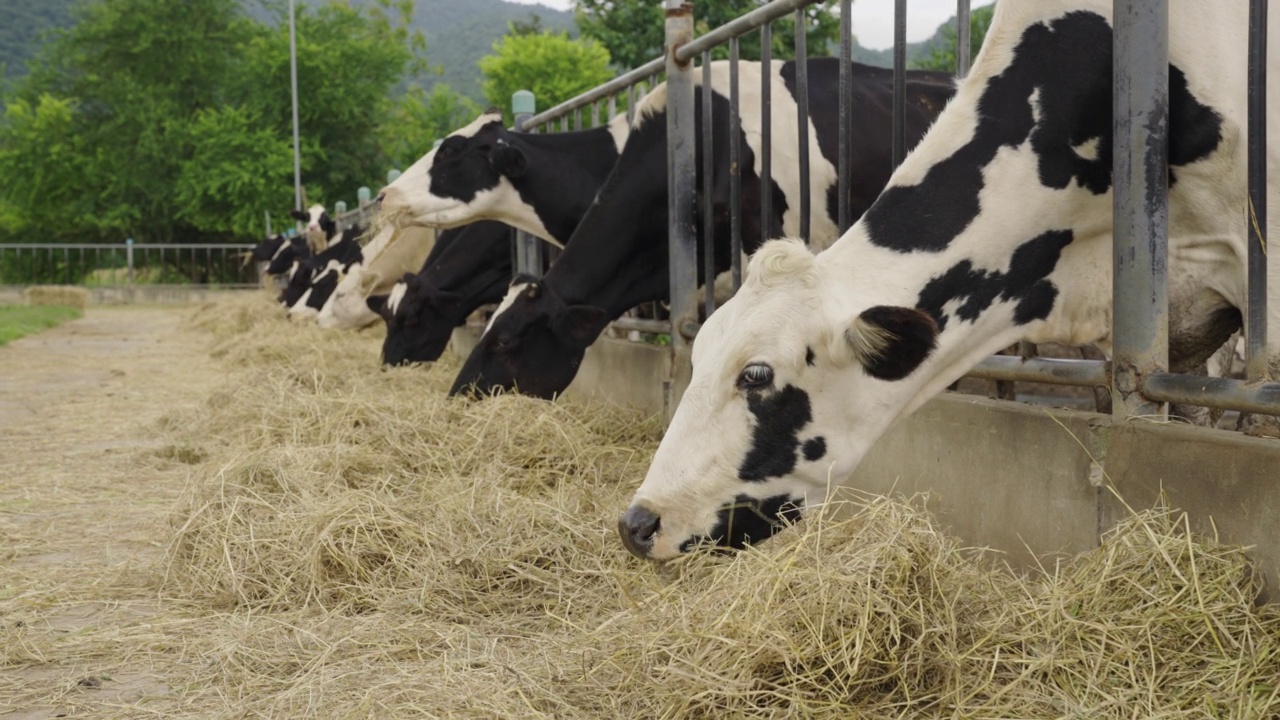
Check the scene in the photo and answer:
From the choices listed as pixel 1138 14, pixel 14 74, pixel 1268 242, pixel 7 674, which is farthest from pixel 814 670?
pixel 14 74

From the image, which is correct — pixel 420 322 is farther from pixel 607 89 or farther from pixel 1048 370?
pixel 1048 370

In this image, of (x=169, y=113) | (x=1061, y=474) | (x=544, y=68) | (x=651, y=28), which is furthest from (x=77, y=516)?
(x=544, y=68)

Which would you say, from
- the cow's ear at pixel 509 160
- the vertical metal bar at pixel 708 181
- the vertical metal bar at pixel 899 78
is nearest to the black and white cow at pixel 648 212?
the vertical metal bar at pixel 708 181

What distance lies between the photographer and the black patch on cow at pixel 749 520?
2.90 meters

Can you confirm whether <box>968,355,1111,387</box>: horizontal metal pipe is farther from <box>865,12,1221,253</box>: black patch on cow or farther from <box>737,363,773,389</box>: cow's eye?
<box>737,363,773,389</box>: cow's eye

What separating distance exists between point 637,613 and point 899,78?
75.1 inches

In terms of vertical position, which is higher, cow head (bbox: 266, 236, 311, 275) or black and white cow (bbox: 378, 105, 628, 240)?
black and white cow (bbox: 378, 105, 628, 240)

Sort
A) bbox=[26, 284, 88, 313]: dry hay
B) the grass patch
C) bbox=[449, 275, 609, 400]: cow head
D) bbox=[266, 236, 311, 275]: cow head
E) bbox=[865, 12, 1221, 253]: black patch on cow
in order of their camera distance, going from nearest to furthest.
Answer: bbox=[865, 12, 1221, 253]: black patch on cow → bbox=[449, 275, 609, 400]: cow head → the grass patch → bbox=[266, 236, 311, 275]: cow head → bbox=[26, 284, 88, 313]: dry hay

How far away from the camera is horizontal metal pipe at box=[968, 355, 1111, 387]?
2.93 m

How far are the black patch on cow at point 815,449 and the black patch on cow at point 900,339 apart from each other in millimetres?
203

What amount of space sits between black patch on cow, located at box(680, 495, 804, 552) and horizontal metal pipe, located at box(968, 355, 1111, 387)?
758 mm

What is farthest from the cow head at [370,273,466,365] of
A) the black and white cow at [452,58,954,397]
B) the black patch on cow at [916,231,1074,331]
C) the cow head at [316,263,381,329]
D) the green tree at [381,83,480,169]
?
the green tree at [381,83,480,169]

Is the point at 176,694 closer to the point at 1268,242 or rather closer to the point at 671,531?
the point at 671,531

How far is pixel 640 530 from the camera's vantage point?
2850 millimetres
